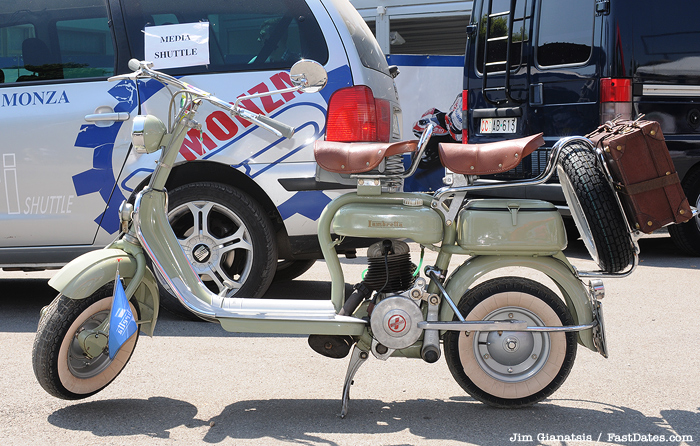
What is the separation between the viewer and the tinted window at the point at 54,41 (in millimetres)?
4633

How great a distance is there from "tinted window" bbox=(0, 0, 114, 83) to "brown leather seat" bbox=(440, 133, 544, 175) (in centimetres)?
246

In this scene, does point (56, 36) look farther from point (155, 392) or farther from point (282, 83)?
point (155, 392)

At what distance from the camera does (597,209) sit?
2951mm

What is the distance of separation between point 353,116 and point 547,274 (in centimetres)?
169

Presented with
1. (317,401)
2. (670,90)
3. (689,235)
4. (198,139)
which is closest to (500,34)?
(670,90)

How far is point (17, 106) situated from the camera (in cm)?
462

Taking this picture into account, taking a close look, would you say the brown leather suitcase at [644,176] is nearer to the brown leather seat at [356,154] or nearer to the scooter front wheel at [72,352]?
the brown leather seat at [356,154]

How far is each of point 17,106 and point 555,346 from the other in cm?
339

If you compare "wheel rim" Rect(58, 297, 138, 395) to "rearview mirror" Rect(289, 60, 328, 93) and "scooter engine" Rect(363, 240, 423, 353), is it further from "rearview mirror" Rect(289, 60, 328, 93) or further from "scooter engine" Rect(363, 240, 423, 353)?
"rearview mirror" Rect(289, 60, 328, 93)

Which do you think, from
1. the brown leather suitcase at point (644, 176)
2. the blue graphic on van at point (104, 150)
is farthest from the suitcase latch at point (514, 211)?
the blue graphic on van at point (104, 150)

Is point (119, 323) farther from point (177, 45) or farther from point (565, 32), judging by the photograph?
point (565, 32)

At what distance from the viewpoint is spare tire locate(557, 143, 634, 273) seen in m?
2.95

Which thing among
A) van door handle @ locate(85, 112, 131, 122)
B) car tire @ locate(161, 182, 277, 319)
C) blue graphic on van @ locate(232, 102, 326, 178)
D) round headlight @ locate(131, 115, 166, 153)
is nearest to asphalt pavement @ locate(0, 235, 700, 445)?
car tire @ locate(161, 182, 277, 319)

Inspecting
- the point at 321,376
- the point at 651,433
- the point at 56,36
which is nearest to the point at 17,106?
the point at 56,36
